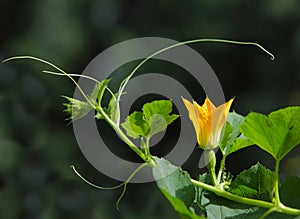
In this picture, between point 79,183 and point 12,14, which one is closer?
point 79,183

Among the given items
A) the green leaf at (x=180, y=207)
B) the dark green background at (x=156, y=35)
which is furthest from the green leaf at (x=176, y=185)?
the dark green background at (x=156, y=35)

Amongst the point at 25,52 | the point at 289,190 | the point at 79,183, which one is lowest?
the point at 79,183

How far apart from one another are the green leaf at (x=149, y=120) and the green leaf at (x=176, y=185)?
0.02 metres

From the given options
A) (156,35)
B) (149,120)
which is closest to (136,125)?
(149,120)

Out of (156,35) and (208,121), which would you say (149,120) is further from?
(156,35)

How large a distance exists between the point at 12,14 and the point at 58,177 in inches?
39.7

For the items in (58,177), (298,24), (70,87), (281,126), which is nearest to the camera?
(281,126)

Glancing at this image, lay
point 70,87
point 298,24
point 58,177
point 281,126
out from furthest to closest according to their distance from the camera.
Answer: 1. point 298,24
2. point 70,87
3. point 58,177
4. point 281,126

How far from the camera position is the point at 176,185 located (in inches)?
11.2

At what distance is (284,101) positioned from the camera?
217cm

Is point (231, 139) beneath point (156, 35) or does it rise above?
above

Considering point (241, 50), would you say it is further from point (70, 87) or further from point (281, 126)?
point (281, 126)

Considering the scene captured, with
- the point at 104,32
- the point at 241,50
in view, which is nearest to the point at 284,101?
the point at 241,50

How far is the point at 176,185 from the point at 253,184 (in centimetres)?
4
